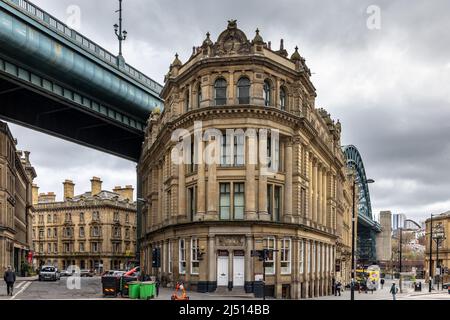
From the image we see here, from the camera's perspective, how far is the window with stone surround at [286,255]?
4836cm

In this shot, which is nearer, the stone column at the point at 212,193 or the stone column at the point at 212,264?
the stone column at the point at 212,264

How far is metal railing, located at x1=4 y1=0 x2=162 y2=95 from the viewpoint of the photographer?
63.1 metres

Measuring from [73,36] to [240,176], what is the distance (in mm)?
35052

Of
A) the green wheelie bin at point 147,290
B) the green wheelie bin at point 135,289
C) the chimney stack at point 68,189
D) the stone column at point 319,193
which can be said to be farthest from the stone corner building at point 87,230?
the green wheelie bin at point 135,289

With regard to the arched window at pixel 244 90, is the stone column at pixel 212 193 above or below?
below

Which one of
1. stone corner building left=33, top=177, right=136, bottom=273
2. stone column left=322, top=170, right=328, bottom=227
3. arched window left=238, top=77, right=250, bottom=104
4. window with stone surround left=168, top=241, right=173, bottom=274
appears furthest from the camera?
stone corner building left=33, top=177, right=136, bottom=273

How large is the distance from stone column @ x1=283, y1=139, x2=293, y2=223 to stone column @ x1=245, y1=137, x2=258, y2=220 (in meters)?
4.16

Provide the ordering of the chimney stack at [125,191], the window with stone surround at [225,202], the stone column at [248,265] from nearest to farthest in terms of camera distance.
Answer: the stone column at [248,265]
the window with stone surround at [225,202]
the chimney stack at [125,191]

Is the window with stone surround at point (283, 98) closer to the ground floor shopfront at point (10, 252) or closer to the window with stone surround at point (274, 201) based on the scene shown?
the window with stone surround at point (274, 201)

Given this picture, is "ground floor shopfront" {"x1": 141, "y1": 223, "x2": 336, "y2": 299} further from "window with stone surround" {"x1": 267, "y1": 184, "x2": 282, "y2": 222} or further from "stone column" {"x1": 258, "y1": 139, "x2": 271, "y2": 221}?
"window with stone surround" {"x1": 267, "y1": 184, "x2": 282, "y2": 222}

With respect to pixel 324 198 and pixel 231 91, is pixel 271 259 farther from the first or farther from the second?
pixel 324 198

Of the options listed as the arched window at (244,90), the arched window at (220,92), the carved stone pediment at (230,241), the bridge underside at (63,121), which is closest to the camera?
the carved stone pediment at (230,241)

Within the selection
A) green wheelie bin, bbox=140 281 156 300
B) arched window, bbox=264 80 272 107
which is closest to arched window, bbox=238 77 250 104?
arched window, bbox=264 80 272 107

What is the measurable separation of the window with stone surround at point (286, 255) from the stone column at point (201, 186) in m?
7.27
